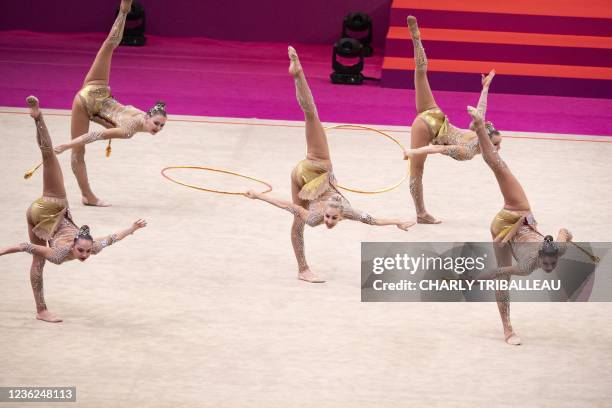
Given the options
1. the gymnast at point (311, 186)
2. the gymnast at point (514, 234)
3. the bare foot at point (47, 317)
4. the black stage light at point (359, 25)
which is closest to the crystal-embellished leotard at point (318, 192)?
the gymnast at point (311, 186)

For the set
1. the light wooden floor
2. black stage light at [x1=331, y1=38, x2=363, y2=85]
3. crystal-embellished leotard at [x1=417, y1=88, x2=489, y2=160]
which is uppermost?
crystal-embellished leotard at [x1=417, y1=88, x2=489, y2=160]

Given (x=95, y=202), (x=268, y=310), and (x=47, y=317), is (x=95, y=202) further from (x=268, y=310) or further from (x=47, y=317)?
(x=268, y=310)

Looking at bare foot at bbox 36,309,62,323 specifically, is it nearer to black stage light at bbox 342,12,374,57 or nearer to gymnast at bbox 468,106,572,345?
gymnast at bbox 468,106,572,345

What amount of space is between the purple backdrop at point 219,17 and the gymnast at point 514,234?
837 centimetres

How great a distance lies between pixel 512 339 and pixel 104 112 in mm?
4024

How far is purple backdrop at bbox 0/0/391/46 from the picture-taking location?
1459 centimetres

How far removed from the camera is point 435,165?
1051cm

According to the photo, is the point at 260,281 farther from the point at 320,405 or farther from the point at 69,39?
the point at 69,39

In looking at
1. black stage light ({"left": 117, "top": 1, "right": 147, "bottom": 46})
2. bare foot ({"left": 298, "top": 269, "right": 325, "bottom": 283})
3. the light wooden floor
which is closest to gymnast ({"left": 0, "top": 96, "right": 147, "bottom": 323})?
the light wooden floor

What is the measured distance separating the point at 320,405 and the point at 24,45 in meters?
9.79

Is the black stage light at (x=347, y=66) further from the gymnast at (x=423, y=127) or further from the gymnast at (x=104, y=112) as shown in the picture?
the gymnast at (x=104, y=112)

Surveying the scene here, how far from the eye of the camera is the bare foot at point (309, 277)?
25.3ft

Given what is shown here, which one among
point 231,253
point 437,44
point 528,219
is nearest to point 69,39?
point 437,44

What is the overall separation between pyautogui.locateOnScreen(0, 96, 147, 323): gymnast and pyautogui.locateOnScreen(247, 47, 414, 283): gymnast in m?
1.35
